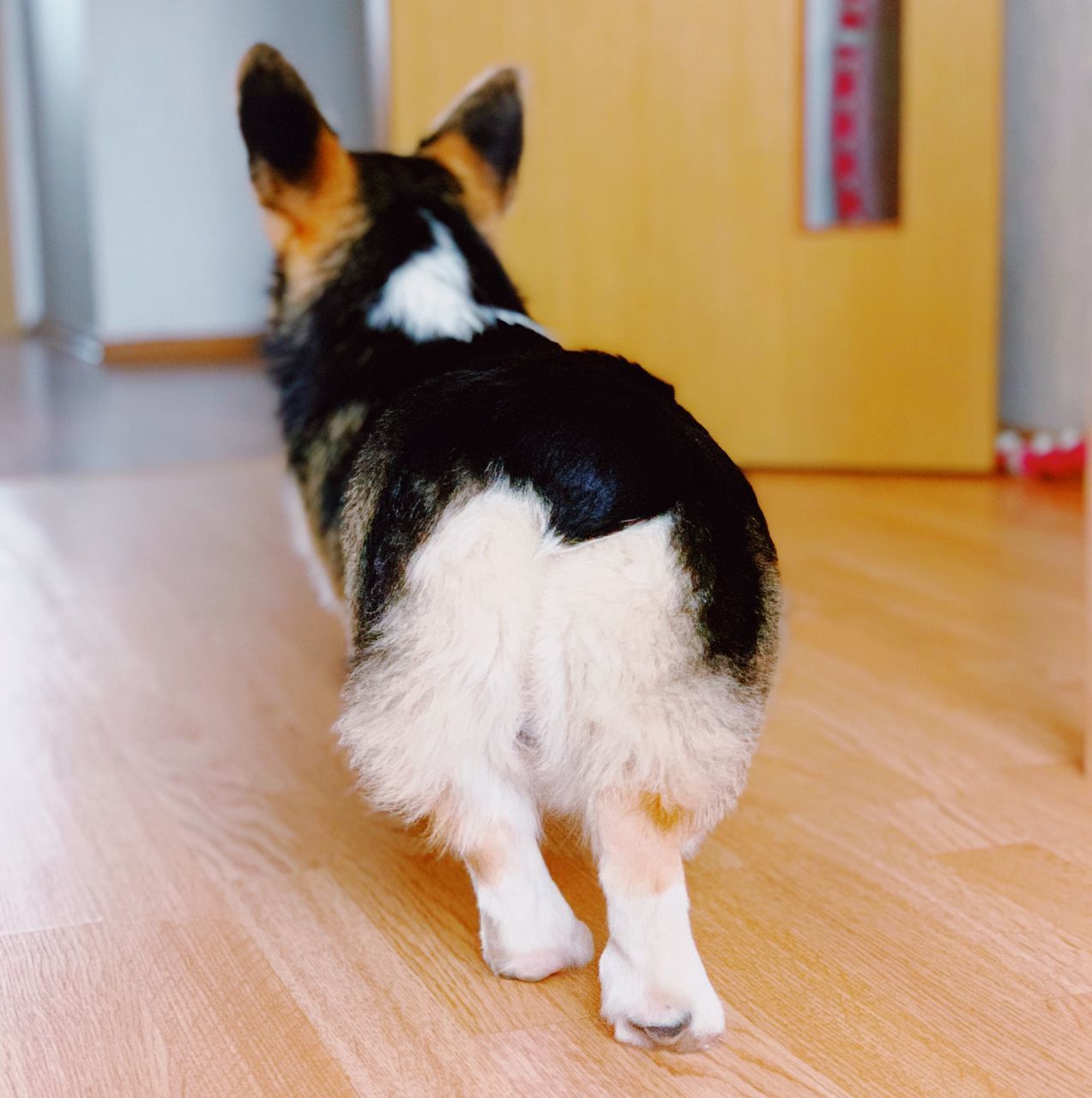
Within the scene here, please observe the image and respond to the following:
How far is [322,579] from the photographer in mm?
1619

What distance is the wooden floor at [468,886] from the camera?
3.72ft

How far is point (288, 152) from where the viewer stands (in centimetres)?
154

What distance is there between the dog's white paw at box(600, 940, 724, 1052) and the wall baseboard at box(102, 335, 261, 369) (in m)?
5.96

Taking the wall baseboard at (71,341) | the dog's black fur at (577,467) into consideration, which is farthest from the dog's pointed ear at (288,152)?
the wall baseboard at (71,341)

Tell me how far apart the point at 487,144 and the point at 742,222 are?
6.17 ft

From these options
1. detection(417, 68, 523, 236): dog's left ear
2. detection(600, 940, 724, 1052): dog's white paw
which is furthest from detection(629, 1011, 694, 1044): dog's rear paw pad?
detection(417, 68, 523, 236): dog's left ear

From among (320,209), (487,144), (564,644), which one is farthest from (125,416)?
(564,644)

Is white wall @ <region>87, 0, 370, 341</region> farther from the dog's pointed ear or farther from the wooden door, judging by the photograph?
the dog's pointed ear

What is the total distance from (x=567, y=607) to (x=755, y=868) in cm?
53

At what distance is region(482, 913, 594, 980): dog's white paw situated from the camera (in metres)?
1.25

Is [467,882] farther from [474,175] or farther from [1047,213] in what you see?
[1047,213]

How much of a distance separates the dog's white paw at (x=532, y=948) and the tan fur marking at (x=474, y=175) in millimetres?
800

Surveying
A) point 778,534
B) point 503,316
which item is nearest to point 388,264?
point 503,316

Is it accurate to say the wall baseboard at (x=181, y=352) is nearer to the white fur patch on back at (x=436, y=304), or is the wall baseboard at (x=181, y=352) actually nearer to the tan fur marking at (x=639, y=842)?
the white fur patch on back at (x=436, y=304)
